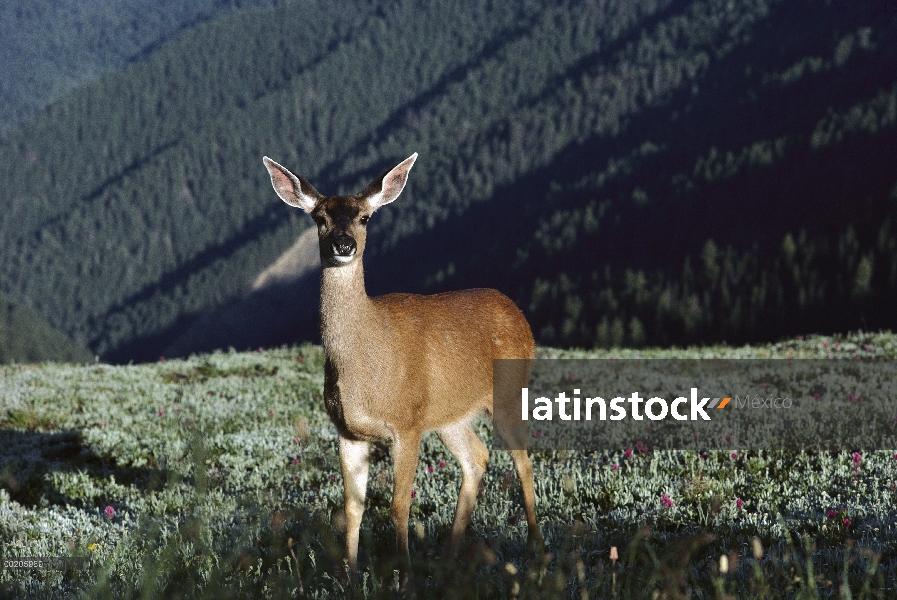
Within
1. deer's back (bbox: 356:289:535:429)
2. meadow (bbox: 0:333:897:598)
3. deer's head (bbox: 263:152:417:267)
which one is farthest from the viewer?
deer's back (bbox: 356:289:535:429)

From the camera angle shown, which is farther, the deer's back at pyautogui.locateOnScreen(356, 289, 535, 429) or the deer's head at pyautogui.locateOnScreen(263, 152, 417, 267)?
the deer's back at pyautogui.locateOnScreen(356, 289, 535, 429)

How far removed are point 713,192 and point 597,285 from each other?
150 feet

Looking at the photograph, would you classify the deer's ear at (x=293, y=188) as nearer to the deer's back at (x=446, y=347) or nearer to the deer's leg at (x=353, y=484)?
the deer's back at (x=446, y=347)

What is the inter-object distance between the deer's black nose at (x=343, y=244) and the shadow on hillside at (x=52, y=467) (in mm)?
5316

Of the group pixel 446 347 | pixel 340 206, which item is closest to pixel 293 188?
pixel 340 206

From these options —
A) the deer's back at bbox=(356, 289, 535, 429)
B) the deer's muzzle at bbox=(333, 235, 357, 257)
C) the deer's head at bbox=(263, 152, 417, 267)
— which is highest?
the deer's head at bbox=(263, 152, 417, 267)

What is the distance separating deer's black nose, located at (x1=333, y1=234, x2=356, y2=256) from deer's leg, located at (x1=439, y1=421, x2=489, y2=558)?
2257mm

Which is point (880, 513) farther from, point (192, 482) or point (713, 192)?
point (713, 192)

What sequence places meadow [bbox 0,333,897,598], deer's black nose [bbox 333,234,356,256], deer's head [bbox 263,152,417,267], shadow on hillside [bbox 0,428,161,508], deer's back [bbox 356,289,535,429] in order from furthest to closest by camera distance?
1. shadow on hillside [bbox 0,428,161,508]
2. deer's back [bbox 356,289,535,429]
3. deer's head [bbox 263,152,417,267]
4. deer's black nose [bbox 333,234,356,256]
5. meadow [bbox 0,333,897,598]

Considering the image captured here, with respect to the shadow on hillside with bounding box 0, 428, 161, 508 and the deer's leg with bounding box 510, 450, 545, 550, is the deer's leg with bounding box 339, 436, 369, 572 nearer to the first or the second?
the deer's leg with bounding box 510, 450, 545, 550

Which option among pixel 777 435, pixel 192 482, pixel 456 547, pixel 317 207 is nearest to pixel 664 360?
pixel 777 435

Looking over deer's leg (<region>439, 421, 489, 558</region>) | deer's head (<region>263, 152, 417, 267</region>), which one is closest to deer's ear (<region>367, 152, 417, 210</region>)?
deer's head (<region>263, 152, 417, 267</region>)

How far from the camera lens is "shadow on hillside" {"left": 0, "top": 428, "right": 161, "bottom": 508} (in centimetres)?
1077

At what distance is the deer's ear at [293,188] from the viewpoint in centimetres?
662
